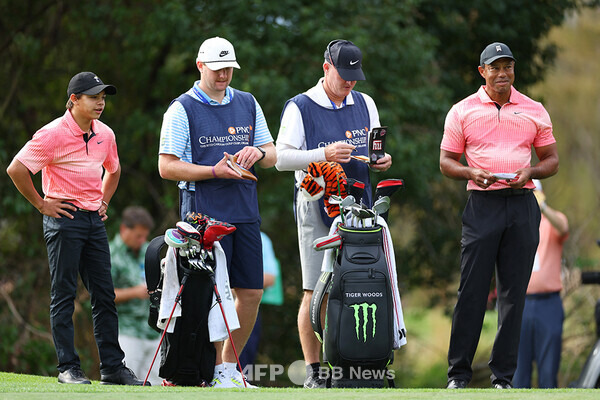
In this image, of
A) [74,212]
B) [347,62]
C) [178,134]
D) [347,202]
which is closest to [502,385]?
[347,202]

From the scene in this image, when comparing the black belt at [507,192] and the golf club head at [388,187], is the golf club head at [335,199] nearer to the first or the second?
the golf club head at [388,187]

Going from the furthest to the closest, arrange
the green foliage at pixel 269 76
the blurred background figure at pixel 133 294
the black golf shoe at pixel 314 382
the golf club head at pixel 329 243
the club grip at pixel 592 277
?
the green foliage at pixel 269 76 < the blurred background figure at pixel 133 294 < the club grip at pixel 592 277 < the black golf shoe at pixel 314 382 < the golf club head at pixel 329 243

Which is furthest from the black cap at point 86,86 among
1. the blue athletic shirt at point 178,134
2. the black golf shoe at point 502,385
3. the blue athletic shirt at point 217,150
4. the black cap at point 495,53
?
the black golf shoe at point 502,385

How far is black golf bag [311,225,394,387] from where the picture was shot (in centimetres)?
586

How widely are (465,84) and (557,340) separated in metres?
7.11

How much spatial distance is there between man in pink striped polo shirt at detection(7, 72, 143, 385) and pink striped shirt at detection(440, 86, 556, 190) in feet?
7.50

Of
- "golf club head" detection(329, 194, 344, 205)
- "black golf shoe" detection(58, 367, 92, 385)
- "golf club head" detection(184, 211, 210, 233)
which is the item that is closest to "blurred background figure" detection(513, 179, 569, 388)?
"golf club head" detection(329, 194, 344, 205)

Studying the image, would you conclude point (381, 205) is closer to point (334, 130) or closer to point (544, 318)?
point (334, 130)

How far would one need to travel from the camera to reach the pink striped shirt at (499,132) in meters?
6.37

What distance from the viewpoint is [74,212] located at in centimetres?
626

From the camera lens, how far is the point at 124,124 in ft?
47.3

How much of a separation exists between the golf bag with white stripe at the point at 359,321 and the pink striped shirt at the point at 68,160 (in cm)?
169

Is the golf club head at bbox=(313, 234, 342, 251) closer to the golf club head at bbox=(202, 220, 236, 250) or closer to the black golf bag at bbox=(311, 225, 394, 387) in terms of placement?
the black golf bag at bbox=(311, 225, 394, 387)

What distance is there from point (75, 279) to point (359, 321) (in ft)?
6.01
